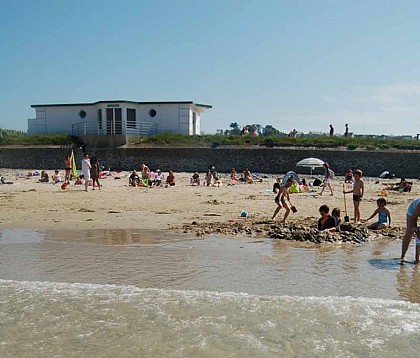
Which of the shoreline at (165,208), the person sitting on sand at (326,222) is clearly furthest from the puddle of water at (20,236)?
the person sitting on sand at (326,222)

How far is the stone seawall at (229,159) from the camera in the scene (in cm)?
3219

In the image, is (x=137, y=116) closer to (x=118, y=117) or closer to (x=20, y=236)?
(x=118, y=117)

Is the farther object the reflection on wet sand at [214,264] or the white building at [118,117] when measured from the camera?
the white building at [118,117]

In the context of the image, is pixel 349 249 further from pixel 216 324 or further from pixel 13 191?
pixel 13 191

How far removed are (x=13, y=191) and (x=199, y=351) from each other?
16967mm

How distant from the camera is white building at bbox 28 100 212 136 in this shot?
39281 millimetres

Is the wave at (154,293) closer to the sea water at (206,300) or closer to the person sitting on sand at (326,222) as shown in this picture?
the sea water at (206,300)

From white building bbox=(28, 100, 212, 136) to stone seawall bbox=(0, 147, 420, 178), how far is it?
12.5 feet

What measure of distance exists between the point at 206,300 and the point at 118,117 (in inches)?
1357

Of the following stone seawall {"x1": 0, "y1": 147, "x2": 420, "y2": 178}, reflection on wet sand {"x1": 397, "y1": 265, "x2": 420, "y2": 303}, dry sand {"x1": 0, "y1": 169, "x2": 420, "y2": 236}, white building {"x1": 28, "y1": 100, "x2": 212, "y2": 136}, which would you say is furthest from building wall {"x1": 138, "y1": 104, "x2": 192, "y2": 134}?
reflection on wet sand {"x1": 397, "y1": 265, "x2": 420, "y2": 303}

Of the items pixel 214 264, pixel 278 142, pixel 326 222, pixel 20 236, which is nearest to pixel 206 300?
pixel 214 264

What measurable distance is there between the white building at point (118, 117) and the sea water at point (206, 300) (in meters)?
30.2

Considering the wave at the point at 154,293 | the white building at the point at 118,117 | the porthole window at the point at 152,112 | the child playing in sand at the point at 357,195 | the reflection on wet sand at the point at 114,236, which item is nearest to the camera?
the wave at the point at 154,293

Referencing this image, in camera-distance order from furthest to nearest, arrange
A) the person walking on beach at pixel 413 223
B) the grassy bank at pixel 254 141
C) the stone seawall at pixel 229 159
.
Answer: the grassy bank at pixel 254 141
the stone seawall at pixel 229 159
the person walking on beach at pixel 413 223
